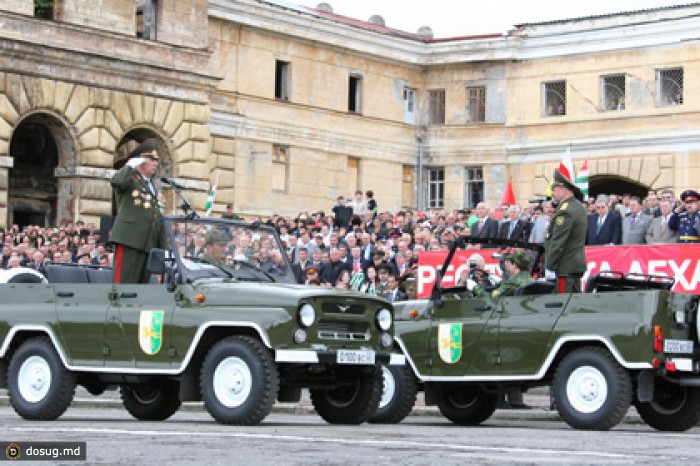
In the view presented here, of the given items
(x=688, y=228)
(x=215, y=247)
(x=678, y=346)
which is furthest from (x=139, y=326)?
(x=688, y=228)

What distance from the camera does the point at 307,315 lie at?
616 inches

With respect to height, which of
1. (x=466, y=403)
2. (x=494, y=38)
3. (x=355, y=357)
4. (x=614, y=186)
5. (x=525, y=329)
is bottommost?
(x=466, y=403)

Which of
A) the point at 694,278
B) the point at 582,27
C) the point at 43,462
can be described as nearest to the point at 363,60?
the point at 582,27

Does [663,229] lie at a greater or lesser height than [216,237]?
greater

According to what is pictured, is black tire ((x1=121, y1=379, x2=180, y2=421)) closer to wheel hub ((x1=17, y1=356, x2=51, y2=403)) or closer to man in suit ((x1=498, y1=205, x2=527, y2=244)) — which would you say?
wheel hub ((x1=17, y1=356, x2=51, y2=403))

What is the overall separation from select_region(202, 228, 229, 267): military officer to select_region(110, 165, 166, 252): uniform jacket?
47 cm

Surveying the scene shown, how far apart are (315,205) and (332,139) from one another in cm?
236

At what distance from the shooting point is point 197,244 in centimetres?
1698

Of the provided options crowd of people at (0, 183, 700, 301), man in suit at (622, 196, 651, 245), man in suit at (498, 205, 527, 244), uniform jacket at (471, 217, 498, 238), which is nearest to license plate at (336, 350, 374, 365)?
crowd of people at (0, 183, 700, 301)

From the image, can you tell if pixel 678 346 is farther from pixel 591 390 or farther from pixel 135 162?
pixel 135 162

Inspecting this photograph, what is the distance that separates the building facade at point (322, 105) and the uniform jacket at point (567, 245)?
82.0 feet

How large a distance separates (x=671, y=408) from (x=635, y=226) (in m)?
8.73

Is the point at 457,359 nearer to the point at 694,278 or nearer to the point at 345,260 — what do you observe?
the point at 694,278

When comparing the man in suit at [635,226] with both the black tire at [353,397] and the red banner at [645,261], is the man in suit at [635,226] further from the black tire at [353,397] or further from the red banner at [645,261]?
the black tire at [353,397]
